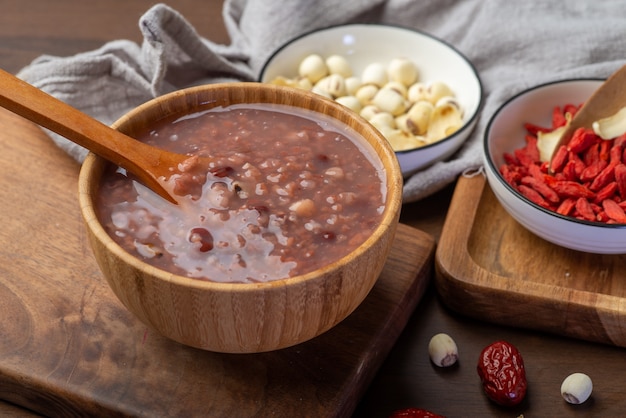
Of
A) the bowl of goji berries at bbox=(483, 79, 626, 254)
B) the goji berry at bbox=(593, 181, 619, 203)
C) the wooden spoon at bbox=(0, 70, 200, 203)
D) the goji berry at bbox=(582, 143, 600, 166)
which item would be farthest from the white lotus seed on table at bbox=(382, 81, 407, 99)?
the wooden spoon at bbox=(0, 70, 200, 203)

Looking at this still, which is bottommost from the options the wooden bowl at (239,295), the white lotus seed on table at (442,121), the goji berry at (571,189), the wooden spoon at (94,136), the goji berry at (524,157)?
the goji berry at (524,157)

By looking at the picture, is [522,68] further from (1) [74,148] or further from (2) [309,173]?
(1) [74,148]

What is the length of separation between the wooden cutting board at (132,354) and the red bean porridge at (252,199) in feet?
0.95

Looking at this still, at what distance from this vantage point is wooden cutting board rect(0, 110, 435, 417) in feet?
5.13

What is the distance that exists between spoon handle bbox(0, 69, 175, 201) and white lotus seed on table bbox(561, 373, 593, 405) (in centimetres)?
89

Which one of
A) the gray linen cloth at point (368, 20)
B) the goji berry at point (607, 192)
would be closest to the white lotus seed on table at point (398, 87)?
the gray linen cloth at point (368, 20)

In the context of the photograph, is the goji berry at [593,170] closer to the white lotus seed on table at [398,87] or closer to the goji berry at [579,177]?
the goji berry at [579,177]

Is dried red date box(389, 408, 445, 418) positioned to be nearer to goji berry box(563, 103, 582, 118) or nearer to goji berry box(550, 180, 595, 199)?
goji berry box(550, 180, 595, 199)

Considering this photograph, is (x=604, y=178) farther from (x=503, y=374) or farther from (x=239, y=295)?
(x=239, y=295)

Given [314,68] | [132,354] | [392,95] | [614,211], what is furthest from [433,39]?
[132,354]

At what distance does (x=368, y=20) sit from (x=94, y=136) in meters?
1.45

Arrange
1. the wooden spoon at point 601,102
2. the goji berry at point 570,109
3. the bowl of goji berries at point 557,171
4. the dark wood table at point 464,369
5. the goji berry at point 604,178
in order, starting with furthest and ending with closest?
the goji berry at point 570,109 < the wooden spoon at point 601,102 < the goji berry at point 604,178 < the bowl of goji berries at point 557,171 < the dark wood table at point 464,369

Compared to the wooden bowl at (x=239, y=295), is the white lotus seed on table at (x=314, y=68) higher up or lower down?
lower down

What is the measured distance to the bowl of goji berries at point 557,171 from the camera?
6.17 ft
